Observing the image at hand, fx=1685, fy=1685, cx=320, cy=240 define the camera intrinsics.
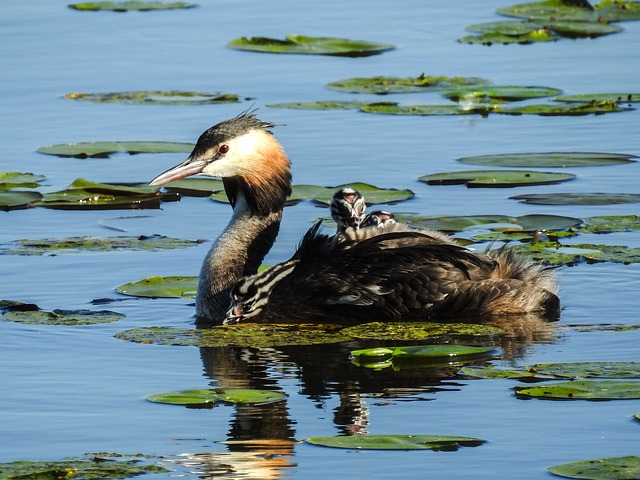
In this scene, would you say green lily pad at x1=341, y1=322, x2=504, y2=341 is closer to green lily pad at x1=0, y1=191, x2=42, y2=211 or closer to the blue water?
the blue water

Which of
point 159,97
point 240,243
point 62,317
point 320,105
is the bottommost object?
point 62,317

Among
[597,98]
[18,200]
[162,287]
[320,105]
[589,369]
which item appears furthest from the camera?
[597,98]

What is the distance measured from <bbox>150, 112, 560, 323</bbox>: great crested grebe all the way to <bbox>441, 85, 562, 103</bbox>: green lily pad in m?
7.10

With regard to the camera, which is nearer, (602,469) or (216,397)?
(602,469)

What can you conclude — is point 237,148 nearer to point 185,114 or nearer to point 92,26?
point 185,114

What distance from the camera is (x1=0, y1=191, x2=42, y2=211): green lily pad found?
598 inches

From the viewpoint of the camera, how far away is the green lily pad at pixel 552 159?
1607cm

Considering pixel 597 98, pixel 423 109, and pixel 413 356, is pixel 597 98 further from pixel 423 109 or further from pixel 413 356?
pixel 413 356

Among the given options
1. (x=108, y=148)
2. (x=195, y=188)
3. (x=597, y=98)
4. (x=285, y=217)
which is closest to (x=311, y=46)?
(x=597, y=98)

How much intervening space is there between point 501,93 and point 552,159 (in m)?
3.44

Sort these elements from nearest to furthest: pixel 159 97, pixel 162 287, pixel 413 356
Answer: pixel 413 356 < pixel 162 287 < pixel 159 97

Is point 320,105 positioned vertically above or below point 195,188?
above

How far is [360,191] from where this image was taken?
15.1 meters

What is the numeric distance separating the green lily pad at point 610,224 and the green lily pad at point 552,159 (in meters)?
2.00
